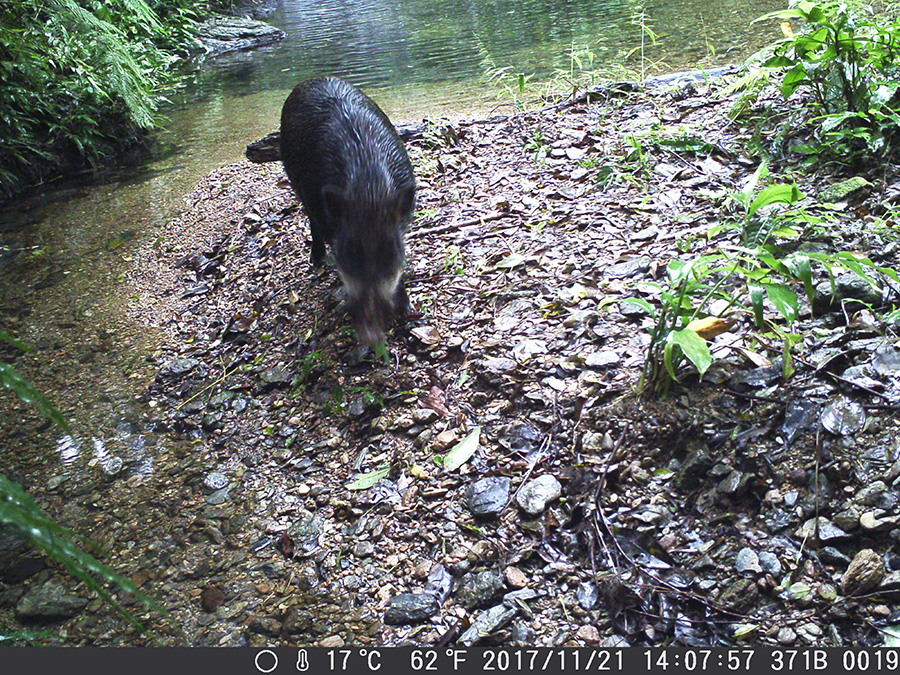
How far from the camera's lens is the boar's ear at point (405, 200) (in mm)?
3482

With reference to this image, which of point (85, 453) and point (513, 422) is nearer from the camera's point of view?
point (513, 422)

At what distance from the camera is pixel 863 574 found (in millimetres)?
1898

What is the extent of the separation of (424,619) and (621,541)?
30.3 inches

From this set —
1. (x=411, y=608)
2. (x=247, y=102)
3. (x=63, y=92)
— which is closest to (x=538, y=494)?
(x=411, y=608)

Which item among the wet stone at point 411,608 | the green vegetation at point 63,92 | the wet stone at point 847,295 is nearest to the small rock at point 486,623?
the wet stone at point 411,608

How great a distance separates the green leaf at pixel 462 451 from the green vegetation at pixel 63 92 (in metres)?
6.02

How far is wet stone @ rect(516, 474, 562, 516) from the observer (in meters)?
2.41

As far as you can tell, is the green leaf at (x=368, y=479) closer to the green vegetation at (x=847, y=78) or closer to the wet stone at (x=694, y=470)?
the wet stone at (x=694, y=470)

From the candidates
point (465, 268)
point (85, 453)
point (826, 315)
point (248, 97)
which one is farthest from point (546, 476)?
point (248, 97)

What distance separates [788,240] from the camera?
3188 mm

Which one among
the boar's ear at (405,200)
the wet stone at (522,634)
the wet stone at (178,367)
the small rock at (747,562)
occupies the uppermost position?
the boar's ear at (405,200)

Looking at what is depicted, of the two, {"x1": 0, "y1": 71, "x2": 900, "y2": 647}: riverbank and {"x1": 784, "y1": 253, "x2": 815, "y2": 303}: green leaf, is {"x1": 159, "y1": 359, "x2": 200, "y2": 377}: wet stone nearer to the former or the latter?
{"x1": 0, "y1": 71, "x2": 900, "y2": 647}: riverbank

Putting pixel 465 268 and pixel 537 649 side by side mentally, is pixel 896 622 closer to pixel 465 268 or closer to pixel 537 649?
pixel 537 649

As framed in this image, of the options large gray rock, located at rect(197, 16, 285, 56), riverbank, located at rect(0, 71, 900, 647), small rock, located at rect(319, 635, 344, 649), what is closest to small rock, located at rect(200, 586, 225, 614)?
riverbank, located at rect(0, 71, 900, 647)
